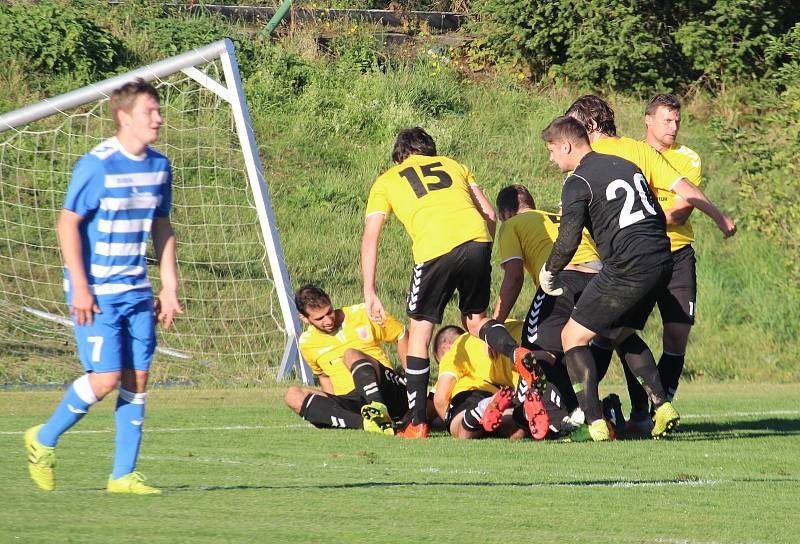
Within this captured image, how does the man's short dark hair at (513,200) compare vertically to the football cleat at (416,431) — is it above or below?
above

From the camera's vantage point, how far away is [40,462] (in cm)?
555

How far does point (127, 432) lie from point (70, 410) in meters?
0.26

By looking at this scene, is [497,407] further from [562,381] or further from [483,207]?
[483,207]

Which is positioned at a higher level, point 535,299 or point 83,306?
point 83,306

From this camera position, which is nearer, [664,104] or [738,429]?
[664,104]

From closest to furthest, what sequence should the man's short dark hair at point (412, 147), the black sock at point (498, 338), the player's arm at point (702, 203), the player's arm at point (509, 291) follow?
the black sock at point (498, 338)
the player's arm at point (702, 203)
the player's arm at point (509, 291)
the man's short dark hair at point (412, 147)

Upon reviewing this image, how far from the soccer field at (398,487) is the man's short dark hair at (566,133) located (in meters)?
1.86

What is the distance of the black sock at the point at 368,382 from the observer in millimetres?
8820

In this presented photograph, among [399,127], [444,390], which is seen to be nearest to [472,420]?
[444,390]

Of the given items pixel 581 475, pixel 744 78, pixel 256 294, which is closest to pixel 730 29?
pixel 744 78

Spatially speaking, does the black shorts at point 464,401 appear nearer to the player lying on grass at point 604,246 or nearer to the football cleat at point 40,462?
the player lying on grass at point 604,246

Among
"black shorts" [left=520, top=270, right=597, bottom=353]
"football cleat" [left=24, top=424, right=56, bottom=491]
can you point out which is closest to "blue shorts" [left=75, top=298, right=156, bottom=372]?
"football cleat" [left=24, top=424, right=56, bottom=491]

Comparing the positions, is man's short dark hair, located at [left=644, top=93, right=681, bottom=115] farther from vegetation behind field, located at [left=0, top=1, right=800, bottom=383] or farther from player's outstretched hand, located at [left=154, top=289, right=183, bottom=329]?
vegetation behind field, located at [left=0, top=1, right=800, bottom=383]

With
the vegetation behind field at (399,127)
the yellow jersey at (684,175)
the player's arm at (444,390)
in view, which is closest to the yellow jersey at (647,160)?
the yellow jersey at (684,175)
